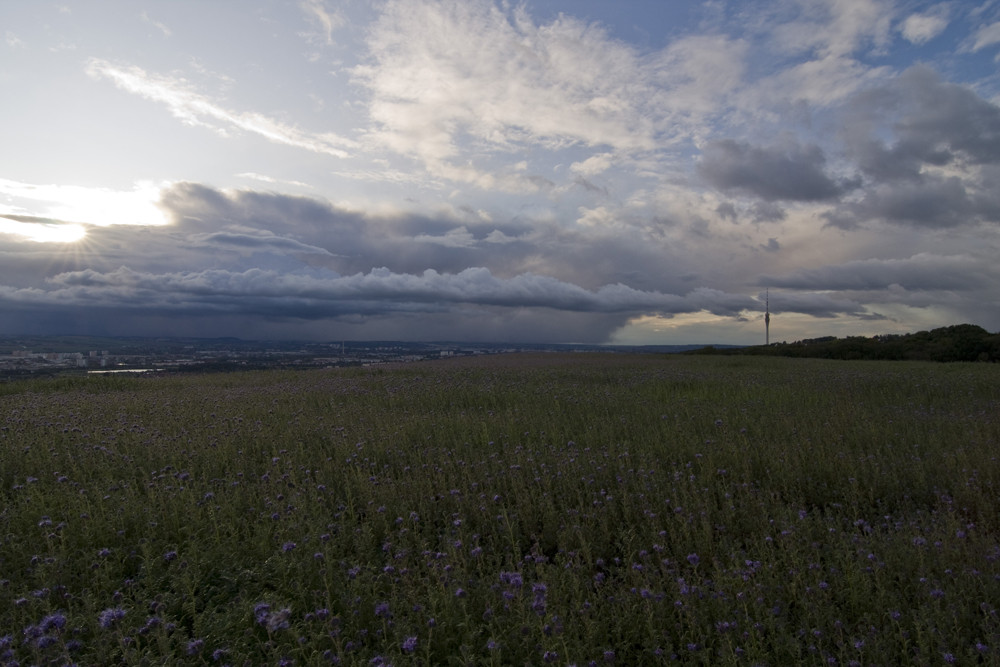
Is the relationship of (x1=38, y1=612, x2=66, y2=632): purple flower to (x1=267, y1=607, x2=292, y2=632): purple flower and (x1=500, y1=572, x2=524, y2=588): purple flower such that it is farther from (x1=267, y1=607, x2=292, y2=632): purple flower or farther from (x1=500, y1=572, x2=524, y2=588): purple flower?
(x1=500, y1=572, x2=524, y2=588): purple flower

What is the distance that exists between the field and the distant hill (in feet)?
82.2

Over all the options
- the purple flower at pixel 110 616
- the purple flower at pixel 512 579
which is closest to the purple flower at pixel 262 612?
the purple flower at pixel 110 616

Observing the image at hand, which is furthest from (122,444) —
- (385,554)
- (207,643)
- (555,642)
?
(555,642)

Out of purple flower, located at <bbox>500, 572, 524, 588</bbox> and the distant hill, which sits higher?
the distant hill

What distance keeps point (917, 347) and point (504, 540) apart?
35.1m

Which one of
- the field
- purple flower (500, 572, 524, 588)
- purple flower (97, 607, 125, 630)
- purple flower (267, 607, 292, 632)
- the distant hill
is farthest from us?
the distant hill

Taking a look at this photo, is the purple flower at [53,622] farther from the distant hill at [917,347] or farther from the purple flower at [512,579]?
the distant hill at [917,347]

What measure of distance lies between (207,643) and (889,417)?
31.4 feet

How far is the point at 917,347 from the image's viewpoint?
30.0 meters

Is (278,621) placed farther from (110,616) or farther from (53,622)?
(53,622)

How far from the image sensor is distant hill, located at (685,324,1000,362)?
27.3 meters

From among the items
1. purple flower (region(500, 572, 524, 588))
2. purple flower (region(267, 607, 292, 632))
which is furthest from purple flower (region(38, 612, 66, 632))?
purple flower (region(500, 572, 524, 588))

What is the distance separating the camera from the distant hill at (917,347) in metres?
27.3

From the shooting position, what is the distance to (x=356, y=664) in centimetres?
254
